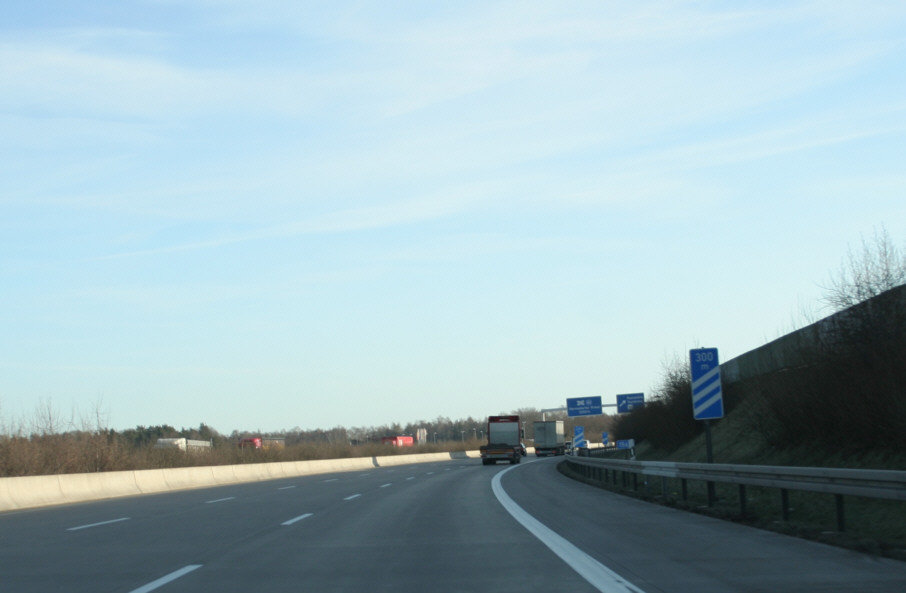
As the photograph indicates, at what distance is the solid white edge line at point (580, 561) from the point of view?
8289 millimetres

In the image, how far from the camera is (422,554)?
36.1ft

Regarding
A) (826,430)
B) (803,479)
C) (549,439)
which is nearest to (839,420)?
(826,430)

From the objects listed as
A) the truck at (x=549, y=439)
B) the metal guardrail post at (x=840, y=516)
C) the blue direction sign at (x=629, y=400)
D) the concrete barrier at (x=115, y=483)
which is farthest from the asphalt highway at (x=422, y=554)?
the truck at (x=549, y=439)

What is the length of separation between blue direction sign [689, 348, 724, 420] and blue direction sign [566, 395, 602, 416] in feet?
170

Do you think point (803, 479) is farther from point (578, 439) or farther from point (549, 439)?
point (549, 439)

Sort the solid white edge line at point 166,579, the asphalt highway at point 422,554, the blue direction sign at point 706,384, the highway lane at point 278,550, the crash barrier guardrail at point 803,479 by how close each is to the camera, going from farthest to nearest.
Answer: the blue direction sign at point 706,384, the crash barrier guardrail at point 803,479, the highway lane at point 278,550, the asphalt highway at point 422,554, the solid white edge line at point 166,579

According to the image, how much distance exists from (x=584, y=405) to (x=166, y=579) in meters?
63.8

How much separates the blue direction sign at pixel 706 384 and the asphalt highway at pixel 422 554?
2878 millimetres

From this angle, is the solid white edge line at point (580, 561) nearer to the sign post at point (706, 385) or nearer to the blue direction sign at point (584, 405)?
the sign post at point (706, 385)

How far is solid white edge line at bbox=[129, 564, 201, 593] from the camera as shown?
8.43 m

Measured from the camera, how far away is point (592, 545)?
1155 centimetres

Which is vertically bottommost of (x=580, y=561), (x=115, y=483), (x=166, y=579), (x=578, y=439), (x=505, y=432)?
(x=580, y=561)

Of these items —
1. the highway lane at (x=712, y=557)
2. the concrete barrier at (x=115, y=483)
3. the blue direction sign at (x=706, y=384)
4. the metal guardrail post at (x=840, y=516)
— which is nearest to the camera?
the highway lane at (x=712, y=557)

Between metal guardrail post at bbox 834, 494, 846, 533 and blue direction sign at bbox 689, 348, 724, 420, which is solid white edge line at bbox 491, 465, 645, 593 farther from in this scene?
blue direction sign at bbox 689, 348, 724, 420
